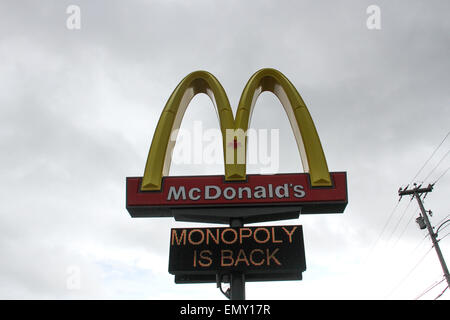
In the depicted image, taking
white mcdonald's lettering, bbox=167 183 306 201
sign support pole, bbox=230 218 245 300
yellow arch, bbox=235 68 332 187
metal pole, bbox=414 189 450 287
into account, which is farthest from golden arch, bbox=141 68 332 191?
metal pole, bbox=414 189 450 287

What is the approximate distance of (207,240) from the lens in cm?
879

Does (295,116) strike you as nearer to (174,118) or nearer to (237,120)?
Result: (237,120)

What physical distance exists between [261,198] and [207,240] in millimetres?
1752

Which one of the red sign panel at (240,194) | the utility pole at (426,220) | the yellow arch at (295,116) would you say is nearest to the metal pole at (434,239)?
the utility pole at (426,220)

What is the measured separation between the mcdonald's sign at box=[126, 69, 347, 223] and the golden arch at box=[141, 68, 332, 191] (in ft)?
0.09

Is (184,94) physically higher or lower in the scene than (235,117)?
higher

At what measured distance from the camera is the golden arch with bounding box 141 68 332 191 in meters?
9.57

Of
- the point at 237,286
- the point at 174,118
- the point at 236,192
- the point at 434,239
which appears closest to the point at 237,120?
the point at 174,118

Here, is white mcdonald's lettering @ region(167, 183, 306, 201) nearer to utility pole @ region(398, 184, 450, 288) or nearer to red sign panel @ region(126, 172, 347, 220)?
red sign panel @ region(126, 172, 347, 220)

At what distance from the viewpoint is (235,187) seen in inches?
375

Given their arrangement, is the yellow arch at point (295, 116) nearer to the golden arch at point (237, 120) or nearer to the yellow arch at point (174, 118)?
the golden arch at point (237, 120)

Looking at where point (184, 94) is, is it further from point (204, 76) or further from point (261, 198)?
point (261, 198)
